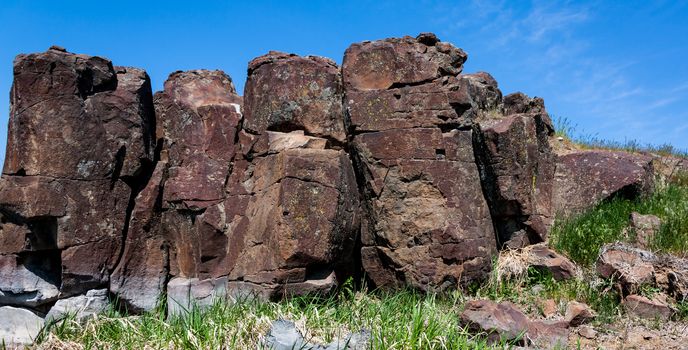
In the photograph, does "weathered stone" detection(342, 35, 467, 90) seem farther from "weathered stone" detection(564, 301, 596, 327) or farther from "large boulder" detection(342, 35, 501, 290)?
"weathered stone" detection(564, 301, 596, 327)

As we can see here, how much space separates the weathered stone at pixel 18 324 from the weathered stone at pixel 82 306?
17cm

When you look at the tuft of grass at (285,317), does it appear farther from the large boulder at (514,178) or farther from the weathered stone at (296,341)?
the large boulder at (514,178)

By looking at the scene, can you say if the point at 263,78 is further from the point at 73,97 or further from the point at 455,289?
the point at 455,289

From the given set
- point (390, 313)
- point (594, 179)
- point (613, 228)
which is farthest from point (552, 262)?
point (390, 313)

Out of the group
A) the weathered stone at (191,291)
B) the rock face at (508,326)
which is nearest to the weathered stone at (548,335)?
the rock face at (508,326)

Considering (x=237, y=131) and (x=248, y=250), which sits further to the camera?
(x=237, y=131)

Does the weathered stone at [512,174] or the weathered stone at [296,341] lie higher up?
the weathered stone at [512,174]

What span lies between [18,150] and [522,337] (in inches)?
229

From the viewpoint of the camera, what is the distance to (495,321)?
20.1 feet

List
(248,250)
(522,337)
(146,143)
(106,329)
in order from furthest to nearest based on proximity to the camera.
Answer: (146,143), (248,250), (106,329), (522,337)

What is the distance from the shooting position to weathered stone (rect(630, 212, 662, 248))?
826 cm

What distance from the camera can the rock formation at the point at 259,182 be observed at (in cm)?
711

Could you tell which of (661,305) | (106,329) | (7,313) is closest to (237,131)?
(106,329)

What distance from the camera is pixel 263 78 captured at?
796cm
